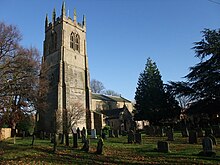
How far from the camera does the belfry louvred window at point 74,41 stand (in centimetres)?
3972

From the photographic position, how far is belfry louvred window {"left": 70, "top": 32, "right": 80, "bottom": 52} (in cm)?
3972

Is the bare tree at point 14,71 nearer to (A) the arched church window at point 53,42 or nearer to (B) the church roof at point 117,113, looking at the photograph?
(A) the arched church window at point 53,42

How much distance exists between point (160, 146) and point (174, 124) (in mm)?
26376

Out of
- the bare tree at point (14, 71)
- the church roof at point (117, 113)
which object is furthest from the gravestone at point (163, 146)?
the church roof at point (117, 113)

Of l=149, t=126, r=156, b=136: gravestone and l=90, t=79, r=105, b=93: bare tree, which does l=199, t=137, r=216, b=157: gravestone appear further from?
l=90, t=79, r=105, b=93: bare tree

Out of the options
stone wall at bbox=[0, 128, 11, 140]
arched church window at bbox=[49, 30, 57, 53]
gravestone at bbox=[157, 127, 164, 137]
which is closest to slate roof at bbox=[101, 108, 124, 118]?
arched church window at bbox=[49, 30, 57, 53]

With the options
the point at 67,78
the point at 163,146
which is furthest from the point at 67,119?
the point at 163,146

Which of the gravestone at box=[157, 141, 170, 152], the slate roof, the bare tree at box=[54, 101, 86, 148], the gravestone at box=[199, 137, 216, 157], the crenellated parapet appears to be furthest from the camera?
the slate roof

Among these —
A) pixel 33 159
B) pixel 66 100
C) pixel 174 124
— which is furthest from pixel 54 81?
pixel 33 159

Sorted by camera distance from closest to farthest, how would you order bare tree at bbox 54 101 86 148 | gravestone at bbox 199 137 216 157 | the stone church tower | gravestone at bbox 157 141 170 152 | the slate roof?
gravestone at bbox 199 137 216 157 → gravestone at bbox 157 141 170 152 → bare tree at bbox 54 101 86 148 → the stone church tower → the slate roof

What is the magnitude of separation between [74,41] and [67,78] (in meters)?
9.08

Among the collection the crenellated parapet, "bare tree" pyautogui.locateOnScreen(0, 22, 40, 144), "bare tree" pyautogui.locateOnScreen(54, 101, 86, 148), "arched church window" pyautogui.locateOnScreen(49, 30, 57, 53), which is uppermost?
the crenellated parapet

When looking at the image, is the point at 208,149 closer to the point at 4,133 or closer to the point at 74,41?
the point at 4,133

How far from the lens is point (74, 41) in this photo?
40344mm
